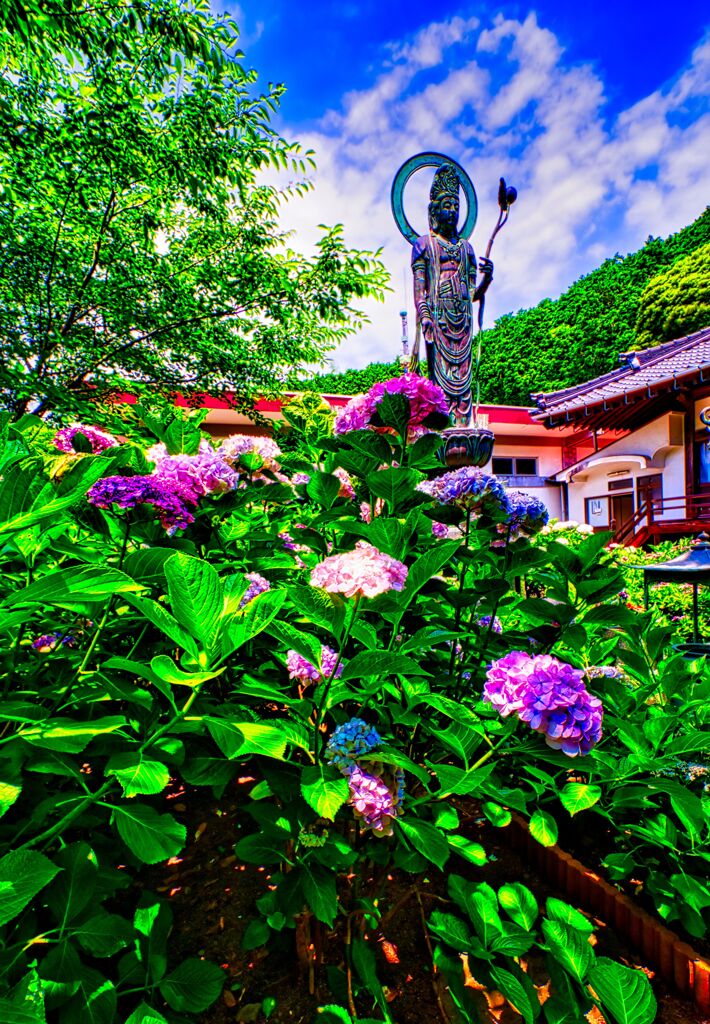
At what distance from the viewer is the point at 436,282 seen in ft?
17.4

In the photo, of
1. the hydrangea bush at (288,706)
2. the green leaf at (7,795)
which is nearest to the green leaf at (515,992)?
the hydrangea bush at (288,706)

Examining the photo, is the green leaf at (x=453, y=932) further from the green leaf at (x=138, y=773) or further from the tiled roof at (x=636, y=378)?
the tiled roof at (x=636, y=378)

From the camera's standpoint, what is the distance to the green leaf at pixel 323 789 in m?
0.53

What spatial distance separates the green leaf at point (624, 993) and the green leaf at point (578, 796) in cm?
17

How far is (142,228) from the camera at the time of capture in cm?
448

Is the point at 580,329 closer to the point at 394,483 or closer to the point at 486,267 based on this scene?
the point at 486,267

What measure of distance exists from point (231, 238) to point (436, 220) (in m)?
2.32

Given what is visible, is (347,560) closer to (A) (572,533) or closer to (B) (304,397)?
(B) (304,397)

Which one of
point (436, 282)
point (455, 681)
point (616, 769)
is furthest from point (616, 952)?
point (436, 282)

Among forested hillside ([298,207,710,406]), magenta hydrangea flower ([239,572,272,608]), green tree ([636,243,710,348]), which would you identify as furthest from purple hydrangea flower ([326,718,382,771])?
green tree ([636,243,710,348])

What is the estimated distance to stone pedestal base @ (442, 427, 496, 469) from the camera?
477cm

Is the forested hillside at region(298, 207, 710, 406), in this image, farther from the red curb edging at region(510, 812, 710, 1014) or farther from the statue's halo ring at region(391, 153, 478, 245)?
the red curb edging at region(510, 812, 710, 1014)

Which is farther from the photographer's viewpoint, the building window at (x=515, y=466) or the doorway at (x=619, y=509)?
the building window at (x=515, y=466)

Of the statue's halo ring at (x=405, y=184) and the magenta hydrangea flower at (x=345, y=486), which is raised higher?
the statue's halo ring at (x=405, y=184)
